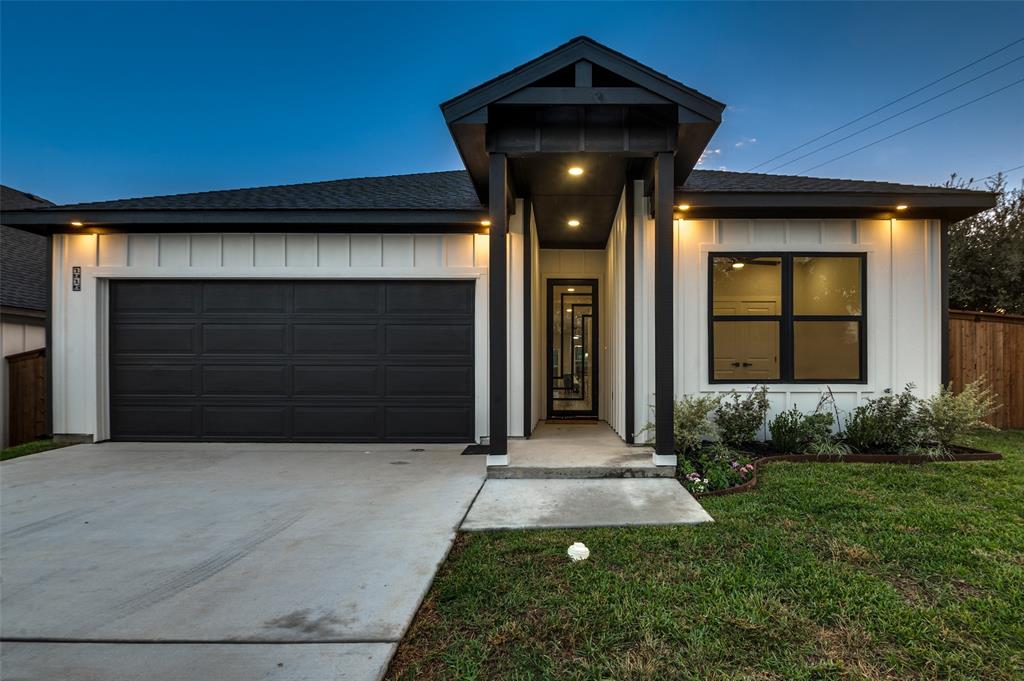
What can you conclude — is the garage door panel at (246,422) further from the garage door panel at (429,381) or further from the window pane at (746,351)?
the window pane at (746,351)

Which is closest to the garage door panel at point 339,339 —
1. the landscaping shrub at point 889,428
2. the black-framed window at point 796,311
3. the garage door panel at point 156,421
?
the garage door panel at point 156,421

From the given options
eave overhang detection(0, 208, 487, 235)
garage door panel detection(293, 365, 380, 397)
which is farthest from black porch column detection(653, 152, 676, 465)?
garage door panel detection(293, 365, 380, 397)

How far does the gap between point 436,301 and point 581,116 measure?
9.43 feet

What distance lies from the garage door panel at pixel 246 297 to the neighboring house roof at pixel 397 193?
99cm

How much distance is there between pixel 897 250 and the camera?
19.0 feet

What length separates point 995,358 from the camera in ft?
22.4

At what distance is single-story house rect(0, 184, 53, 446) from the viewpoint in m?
6.65

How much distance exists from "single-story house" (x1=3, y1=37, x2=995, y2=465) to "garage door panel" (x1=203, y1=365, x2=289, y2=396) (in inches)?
1.1

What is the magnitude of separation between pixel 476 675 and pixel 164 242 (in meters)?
6.76

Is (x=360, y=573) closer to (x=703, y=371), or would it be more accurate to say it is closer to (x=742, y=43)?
(x=703, y=371)

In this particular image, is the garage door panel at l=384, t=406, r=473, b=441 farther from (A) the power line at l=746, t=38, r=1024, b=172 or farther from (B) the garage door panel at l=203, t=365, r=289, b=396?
(A) the power line at l=746, t=38, r=1024, b=172

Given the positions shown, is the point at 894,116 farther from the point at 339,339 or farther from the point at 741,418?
the point at 339,339

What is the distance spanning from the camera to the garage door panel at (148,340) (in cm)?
624

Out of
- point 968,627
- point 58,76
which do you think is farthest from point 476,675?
point 58,76
